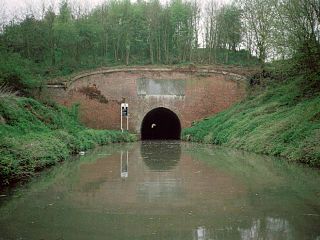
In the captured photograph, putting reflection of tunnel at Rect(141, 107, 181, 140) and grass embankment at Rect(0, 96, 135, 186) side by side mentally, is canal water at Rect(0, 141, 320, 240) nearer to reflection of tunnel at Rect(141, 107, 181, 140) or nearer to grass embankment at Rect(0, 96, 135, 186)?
grass embankment at Rect(0, 96, 135, 186)

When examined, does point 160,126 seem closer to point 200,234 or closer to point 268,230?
point 268,230

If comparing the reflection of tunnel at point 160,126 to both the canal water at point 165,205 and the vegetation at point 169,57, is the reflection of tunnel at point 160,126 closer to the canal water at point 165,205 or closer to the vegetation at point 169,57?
the vegetation at point 169,57

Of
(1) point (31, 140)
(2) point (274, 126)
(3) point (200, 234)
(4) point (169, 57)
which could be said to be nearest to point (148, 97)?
(4) point (169, 57)

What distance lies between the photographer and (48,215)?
6.54 m

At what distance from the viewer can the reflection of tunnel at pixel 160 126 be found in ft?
134

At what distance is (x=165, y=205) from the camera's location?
7230mm

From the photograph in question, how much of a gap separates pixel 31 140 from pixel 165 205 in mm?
7436

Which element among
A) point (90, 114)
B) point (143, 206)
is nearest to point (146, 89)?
point (90, 114)

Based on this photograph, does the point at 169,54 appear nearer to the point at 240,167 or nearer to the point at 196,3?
the point at 196,3

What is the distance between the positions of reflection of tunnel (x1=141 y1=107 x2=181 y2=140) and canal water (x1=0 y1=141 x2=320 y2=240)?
28642mm

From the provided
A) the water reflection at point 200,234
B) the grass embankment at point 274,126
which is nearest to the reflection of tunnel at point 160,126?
the grass embankment at point 274,126

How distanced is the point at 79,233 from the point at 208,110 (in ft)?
93.8

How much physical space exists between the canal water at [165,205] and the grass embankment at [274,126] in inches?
114

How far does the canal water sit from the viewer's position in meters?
5.55
